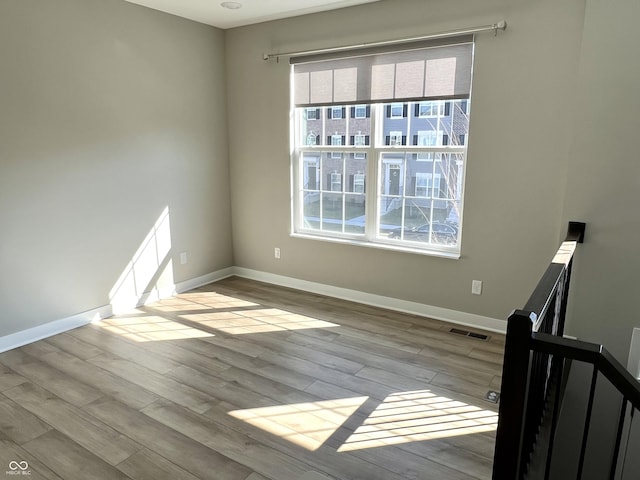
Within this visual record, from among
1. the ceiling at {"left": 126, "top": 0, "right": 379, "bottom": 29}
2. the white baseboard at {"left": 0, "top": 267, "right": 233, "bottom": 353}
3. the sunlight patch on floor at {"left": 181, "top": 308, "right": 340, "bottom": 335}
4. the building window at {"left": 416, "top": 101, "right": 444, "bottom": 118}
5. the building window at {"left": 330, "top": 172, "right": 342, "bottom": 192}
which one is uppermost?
the ceiling at {"left": 126, "top": 0, "right": 379, "bottom": 29}

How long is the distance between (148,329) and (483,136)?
10.5 ft

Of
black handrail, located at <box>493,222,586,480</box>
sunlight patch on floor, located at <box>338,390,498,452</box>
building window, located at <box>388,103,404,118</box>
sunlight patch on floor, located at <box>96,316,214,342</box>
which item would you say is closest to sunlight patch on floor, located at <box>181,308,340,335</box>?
sunlight patch on floor, located at <box>96,316,214,342</box>

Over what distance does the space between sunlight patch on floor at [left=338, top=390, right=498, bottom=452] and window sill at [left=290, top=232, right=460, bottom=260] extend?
139 centimetres

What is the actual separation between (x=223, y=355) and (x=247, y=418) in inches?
31.8

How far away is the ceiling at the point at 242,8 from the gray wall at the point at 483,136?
0.13m

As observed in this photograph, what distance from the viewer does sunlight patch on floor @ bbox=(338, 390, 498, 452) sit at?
2.31 m

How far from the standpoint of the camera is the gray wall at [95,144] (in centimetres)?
317

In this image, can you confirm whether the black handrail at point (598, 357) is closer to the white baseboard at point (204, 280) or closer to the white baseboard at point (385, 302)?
the white baseboard at point (385, 302)

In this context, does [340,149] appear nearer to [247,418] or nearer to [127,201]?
[127,201]

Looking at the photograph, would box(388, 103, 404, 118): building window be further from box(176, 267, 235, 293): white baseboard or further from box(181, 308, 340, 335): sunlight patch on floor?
box(176, 267, 235, 293): white baseboard

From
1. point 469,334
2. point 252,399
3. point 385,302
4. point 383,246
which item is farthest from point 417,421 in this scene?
point 383,246

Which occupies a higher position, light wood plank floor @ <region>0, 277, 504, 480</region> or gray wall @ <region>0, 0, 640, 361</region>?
gray wall @ <region>0, 0, 640, 361</region>

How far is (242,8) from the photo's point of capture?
12.7ft

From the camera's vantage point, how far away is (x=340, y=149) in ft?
13.8
